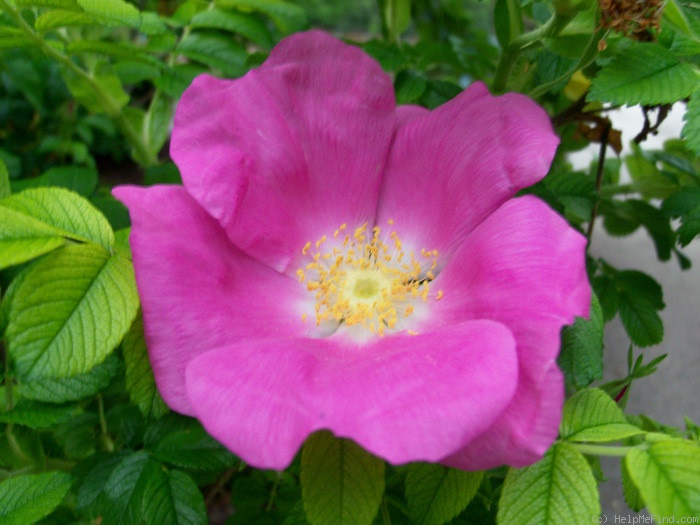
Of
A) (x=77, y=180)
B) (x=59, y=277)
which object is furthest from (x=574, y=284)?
(x=77, y=180)

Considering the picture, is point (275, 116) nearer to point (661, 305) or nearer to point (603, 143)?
point (603, 143)

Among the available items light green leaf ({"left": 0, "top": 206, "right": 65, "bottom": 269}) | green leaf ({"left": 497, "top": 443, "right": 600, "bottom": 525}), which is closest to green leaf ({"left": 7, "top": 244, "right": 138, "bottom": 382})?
light green leaf ({"left": 0, "top": 206, "right": 65, "bottom": 269})

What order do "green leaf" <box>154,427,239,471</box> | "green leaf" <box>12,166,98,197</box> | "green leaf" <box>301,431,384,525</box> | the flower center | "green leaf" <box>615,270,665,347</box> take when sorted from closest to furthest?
1. "green leaf" <box>301,431,384,525</box>
2. "green leaf" <box>154,427,239,471</box>
3. the flower center
4. "green leaf" <box>615,270,665,347</box>
5. "green leaf" <box>12,166,98,197</box>

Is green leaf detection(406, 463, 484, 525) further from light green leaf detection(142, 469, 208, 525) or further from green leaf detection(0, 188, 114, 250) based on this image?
green leaf detection(0, 188, 114, 250)

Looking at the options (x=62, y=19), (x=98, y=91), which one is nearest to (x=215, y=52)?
(x=98, y=91)

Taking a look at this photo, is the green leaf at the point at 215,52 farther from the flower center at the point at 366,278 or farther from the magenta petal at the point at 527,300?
the magenta petal at the point at 527,300

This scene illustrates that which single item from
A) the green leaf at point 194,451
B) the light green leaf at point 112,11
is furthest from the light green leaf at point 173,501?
the light green leaf at point 112,11
